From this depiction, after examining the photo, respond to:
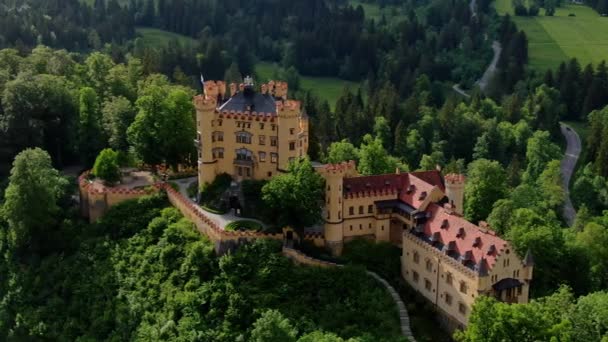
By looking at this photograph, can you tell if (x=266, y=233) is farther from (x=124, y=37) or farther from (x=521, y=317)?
(x=124, y=37)

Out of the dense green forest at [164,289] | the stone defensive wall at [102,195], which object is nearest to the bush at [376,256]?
the dense green forest at [164,289]

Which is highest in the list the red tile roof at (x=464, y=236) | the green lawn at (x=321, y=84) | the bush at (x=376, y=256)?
the red tile roof at (x=464, y=236)

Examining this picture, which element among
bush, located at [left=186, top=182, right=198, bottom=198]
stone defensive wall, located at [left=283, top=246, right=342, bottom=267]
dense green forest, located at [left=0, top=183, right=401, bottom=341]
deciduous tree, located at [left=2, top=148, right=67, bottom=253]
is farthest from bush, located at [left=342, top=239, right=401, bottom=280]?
deciduous tree, located at [left=2, top=148, right=67, bottom=253]

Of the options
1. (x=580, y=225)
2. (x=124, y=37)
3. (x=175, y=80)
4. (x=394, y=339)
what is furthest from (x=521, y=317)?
(x=124, y=37)

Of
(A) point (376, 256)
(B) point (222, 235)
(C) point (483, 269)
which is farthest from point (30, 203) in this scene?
(C) point (483, 269)

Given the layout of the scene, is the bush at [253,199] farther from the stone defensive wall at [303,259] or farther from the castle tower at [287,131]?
the stone defensive wall at [303,259]

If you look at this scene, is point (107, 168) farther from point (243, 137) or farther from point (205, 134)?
point (243, 137)
